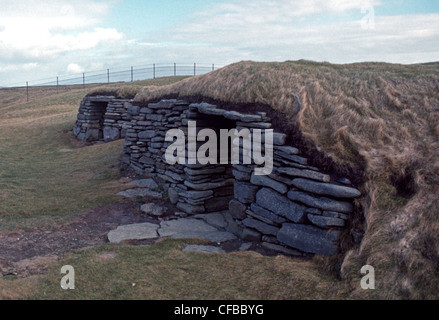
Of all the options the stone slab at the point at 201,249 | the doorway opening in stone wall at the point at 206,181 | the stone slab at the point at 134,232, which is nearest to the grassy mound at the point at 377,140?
the doorway opening in stone wall at the point at 206,181

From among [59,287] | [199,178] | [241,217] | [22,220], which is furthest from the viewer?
[199,178]

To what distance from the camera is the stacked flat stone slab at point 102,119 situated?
53.0ft

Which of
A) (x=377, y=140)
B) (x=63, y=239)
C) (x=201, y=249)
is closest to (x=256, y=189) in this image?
(x=201, y=249)

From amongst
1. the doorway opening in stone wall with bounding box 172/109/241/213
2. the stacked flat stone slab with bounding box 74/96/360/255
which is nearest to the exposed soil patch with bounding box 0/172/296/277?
the stacked flat stone slab with bounding box 74/96/360/255

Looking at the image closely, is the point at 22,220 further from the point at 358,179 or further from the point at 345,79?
the point at 345,79

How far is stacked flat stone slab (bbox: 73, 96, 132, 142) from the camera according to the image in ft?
53.0

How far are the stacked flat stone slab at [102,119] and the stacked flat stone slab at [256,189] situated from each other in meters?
5.73

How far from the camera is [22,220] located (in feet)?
24.7

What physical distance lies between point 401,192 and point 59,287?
15.7 ft

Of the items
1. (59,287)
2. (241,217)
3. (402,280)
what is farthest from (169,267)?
(402,280)

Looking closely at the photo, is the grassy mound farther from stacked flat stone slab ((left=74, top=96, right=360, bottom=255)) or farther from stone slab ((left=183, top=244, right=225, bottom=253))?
stone slab ((left=183, top=244, right=225, bottom=253))

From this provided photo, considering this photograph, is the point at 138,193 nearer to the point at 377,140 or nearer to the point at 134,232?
the point at 134,232

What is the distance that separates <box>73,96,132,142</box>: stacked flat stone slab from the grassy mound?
817 cm

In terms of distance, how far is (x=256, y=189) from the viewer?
6625mm
